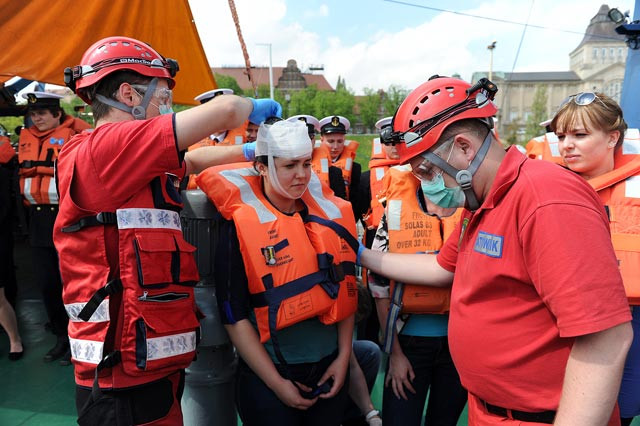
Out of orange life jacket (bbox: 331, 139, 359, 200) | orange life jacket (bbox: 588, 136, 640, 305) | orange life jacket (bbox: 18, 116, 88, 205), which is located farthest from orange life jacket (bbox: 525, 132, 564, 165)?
orange life jacket (bbox: 18, 116, 88, 205)

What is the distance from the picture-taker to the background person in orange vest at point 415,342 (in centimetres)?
240

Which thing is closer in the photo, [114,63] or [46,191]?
[114,63]

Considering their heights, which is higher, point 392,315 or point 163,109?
point 163,109

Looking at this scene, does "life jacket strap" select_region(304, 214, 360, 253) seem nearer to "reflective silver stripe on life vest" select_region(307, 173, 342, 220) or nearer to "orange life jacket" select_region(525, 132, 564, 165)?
"reflective silver stripe on life vest" select_region(307, 173, 342, 220)

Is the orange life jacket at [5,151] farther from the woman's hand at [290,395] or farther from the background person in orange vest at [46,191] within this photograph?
the woman's hand at [290,395]

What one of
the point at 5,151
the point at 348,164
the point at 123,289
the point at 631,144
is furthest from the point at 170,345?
the point at 348,164

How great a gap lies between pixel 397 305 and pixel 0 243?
161 inches

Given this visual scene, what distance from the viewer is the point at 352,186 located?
19.4 feet

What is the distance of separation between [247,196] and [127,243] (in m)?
0.59

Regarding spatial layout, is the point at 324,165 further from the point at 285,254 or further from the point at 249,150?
the point at 285,254

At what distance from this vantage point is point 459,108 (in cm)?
150

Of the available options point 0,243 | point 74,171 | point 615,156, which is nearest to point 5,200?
point 0,243

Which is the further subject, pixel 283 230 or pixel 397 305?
pixel 397 305

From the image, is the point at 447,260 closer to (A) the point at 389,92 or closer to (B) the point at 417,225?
(B) the point at 417,225
